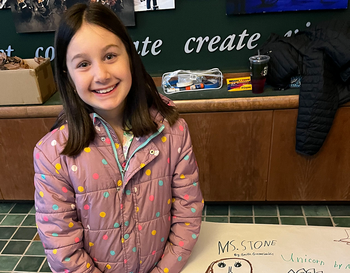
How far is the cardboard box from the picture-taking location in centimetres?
160

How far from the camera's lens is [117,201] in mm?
938

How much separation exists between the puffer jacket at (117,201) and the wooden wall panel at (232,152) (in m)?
0.61

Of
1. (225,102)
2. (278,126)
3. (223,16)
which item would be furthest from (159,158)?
(223,16)

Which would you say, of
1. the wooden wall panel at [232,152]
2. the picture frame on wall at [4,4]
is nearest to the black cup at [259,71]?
the wooden wall panel at [232,152]

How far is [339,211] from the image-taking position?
179 cm

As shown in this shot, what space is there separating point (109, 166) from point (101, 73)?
262 millimetres

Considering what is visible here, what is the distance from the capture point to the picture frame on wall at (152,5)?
1.72 meters

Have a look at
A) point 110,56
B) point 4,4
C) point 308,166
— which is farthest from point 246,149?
point 4,4

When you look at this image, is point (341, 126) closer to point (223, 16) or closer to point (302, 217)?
point (302, 217)

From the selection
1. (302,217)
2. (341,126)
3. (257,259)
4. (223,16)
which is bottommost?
(302,217)

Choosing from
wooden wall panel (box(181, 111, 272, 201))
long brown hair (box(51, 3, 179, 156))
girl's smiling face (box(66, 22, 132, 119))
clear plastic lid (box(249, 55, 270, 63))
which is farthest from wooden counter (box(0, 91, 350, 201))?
girl's smiling face (box(66, 22, 132, 119))

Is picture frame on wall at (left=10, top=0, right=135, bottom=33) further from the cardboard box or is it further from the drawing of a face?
the drawing of a face

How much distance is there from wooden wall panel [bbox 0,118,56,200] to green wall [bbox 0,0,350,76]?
0.48m

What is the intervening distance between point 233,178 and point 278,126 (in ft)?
1.20
